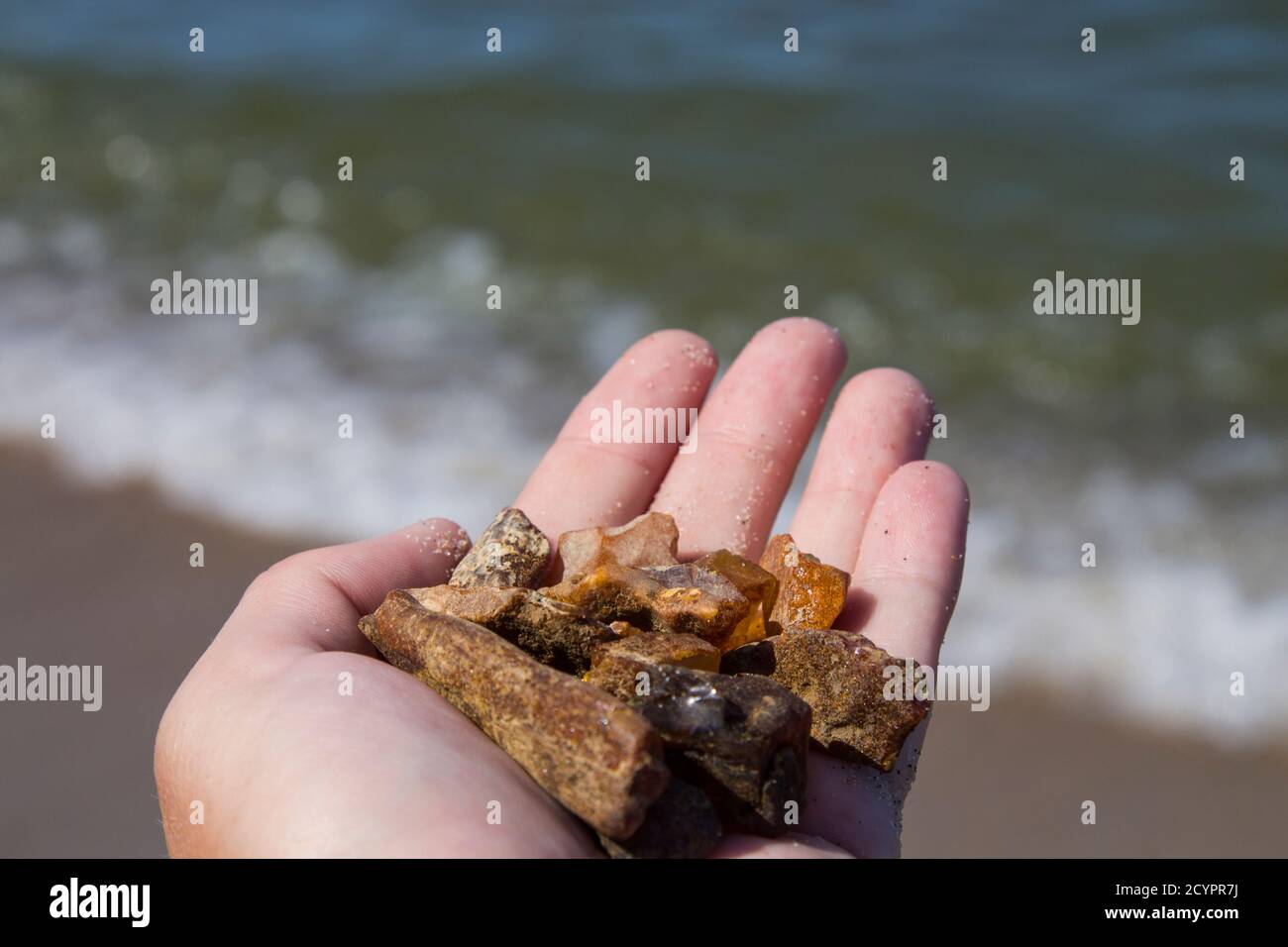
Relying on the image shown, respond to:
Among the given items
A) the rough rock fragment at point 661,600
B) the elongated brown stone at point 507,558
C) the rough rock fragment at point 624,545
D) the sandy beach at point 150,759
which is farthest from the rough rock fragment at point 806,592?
the sandy beach at point 150,759

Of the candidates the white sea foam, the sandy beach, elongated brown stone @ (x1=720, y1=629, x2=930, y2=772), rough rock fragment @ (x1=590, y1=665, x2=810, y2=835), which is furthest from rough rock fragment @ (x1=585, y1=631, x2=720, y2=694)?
the white sea foam

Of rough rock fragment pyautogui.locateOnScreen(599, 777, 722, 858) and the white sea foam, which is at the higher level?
the white sea foam

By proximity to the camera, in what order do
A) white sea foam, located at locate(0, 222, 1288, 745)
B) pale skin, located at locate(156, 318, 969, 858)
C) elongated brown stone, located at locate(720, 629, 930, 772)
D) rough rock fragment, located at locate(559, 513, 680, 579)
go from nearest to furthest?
pale skin, located at locate(156, 318, 969, 858) < elongated brown stone, located at locate(720, 629, 930, 772) < rough rock fragment, located at locate(559, 513, 680, 579) < white sea foam, located at locate(0, 222, 1288, 745)

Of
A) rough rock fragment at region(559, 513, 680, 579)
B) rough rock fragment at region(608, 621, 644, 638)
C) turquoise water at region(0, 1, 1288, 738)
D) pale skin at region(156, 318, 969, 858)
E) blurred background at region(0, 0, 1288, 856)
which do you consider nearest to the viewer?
pale skin at region(156, 318, 969, 858)

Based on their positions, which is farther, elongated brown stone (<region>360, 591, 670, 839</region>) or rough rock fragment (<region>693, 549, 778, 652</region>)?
rough rock fragment (<region>693, 549, 778, 652</region>)

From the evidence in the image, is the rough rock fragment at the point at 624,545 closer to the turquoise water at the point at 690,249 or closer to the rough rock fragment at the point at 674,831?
the rough rock fragment at the point at 674,831

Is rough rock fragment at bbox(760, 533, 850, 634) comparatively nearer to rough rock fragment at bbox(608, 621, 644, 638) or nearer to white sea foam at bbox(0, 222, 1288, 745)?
rough rock fragment at bbox(608, 621, 644, 638)
